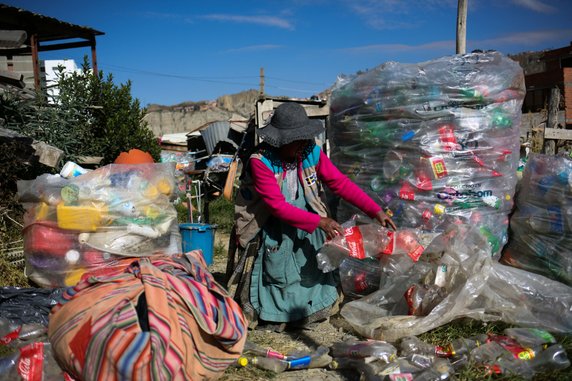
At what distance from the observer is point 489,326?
304 centimetres

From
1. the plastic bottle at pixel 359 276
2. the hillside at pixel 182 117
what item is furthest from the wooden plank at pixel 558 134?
the hillside at pixel 182 117

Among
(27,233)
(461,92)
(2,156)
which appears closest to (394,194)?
(461,92)

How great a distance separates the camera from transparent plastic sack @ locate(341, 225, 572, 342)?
9.83 feet

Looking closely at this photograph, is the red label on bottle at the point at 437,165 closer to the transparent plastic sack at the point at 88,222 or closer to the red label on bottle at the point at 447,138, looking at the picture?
the red label on bottle at the point at 447,138

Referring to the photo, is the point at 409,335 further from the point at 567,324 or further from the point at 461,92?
the point at 461,92

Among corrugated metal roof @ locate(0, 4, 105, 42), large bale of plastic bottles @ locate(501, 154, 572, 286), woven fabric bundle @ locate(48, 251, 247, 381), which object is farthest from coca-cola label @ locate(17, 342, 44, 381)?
corrugated metal roof @ locate(0, 4, 105, 42)

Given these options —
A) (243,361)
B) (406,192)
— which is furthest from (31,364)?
(406,192)

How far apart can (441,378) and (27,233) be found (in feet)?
10.5

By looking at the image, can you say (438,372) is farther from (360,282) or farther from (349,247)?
(360,282)

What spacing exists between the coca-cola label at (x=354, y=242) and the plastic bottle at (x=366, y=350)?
0.56 metres

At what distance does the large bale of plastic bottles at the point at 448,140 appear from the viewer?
378 cm

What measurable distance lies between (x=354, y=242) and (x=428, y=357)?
0.84m

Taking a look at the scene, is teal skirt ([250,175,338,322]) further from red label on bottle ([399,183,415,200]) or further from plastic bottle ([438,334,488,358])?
plastic bottle ([438,334,488,358])

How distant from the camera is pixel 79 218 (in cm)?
374
